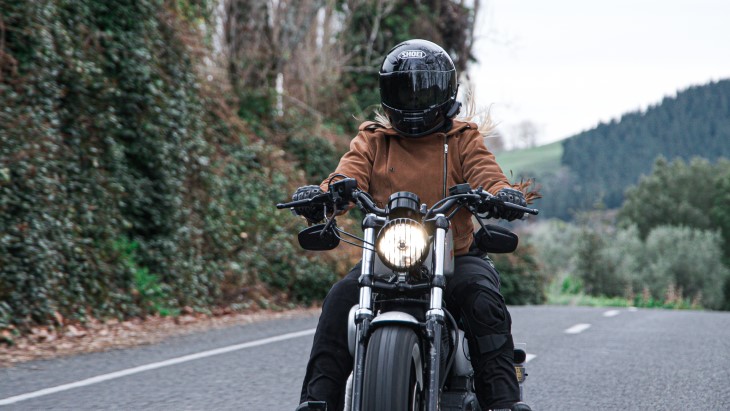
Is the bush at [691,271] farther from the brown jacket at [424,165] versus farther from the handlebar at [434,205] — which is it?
the handlebar at [434,205]

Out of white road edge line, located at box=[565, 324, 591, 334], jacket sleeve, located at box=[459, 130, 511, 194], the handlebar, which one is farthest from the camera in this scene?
white road edge line, located at box=[565, 324, 591, 334]

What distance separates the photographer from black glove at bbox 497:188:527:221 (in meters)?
3.54

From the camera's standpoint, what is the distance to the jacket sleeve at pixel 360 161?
13.5 ft

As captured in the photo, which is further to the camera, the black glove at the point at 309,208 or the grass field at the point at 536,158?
the grass field at the point at 536,158

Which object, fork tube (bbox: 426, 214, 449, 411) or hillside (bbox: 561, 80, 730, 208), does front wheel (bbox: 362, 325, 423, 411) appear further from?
hillside (bbox: 561, 80, 730, 208)

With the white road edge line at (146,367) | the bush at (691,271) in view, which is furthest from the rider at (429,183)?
the bush at (691,271)

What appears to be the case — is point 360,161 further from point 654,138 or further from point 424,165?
point 654,138

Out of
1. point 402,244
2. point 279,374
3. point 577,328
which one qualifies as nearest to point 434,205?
point 402,244

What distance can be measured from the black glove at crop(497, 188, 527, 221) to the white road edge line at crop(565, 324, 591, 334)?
300 inches

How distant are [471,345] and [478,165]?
0.84 metres

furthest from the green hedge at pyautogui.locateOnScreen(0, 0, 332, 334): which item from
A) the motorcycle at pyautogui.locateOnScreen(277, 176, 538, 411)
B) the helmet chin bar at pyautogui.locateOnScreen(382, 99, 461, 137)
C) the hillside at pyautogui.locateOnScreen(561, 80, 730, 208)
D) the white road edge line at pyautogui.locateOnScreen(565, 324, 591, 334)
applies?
the hillside at pyautogui.locateOnScreen(561, 80, 730, 208)

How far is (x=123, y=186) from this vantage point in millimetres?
13102

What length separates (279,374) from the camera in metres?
7.06

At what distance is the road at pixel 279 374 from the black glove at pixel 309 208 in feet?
7.20
